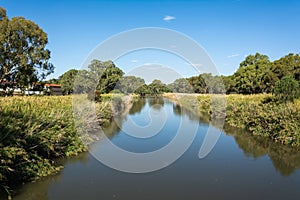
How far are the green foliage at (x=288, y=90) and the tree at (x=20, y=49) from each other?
2106cm

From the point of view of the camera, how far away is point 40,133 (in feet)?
20.6

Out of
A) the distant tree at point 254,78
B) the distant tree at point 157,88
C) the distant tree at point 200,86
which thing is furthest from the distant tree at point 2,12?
the distant tree at point 157,88

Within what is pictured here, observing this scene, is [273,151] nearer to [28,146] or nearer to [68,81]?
[28,146]

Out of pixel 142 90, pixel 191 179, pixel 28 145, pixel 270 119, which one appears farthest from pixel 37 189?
pixel 142 90

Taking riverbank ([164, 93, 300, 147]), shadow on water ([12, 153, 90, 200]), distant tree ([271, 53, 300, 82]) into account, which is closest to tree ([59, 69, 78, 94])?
distant tree ([271, 53, 300, 82])

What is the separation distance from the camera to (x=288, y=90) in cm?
1205

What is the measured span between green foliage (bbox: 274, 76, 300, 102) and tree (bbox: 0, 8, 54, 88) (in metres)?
21.1

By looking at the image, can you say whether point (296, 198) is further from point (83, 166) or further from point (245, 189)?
point (83, 166)

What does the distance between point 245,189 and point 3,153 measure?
5.01 m

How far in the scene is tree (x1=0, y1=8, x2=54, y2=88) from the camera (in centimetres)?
2205

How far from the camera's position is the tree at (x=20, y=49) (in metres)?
22.0

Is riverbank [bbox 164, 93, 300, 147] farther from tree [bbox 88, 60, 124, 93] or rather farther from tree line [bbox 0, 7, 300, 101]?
tree [bbox 88, 60, 124, 93]

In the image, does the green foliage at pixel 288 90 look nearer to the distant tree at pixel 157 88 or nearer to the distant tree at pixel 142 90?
the distant tree at pixel 142 90

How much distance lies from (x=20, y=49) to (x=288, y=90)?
2217 cm
